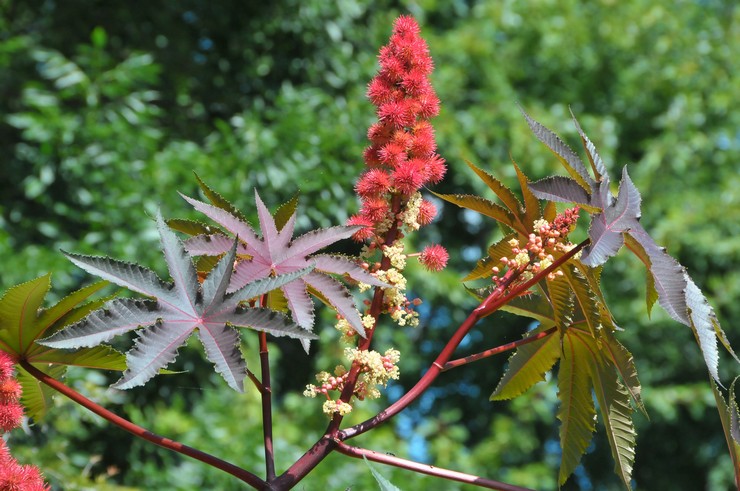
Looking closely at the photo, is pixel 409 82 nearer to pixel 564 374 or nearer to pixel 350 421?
pixel 564 374

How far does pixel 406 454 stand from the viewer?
600cm

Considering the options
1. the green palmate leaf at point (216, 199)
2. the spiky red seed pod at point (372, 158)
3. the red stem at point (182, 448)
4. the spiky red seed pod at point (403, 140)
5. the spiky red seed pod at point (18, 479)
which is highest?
the spiky red seed pod at point (403, 140)

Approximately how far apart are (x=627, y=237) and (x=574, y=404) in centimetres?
25

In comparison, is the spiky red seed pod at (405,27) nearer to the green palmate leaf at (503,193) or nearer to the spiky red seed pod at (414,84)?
the spiky red seed pod at (414,84)

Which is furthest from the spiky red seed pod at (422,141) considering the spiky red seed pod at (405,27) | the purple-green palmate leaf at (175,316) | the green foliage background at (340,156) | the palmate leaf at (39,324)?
the green foliage background at (340,156)

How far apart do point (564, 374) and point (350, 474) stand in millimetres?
3991

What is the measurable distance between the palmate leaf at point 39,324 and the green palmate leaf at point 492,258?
401mm

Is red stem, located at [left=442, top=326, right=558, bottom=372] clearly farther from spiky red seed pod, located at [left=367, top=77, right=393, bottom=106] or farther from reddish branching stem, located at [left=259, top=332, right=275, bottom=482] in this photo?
spiky red seed pod, located at [left=367, top=77, right=393, bottom=106]

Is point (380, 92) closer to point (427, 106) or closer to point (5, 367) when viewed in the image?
point (427, 106)

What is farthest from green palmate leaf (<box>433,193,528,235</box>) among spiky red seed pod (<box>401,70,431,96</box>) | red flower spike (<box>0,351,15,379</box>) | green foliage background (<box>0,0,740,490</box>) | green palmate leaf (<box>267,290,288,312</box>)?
green foliage background (<box>0,0,740,490</box>)

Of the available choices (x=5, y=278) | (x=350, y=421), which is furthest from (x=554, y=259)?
(x=350, y=421)

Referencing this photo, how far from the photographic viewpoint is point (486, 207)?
1031 mm

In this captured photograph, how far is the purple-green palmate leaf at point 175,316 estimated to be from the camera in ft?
2.75

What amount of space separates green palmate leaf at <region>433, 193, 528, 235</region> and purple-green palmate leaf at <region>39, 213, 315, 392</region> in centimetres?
21
